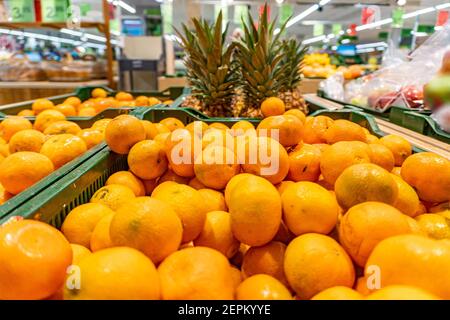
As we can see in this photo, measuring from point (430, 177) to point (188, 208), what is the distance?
765 mm

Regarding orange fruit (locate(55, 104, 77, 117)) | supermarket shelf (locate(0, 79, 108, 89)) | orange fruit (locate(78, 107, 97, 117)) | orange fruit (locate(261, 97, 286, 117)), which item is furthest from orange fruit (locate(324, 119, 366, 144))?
supermarket shelf (locate(0, 79, 108, 89))

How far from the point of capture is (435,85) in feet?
4.81

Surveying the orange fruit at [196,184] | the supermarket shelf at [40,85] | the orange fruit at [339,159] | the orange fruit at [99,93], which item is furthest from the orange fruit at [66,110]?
the orange fruit at [339,159]

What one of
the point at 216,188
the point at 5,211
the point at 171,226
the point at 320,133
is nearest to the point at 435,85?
the point at 320,133

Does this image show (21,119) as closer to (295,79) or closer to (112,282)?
(112,282)

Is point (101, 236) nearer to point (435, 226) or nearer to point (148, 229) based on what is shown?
point (148, 229)

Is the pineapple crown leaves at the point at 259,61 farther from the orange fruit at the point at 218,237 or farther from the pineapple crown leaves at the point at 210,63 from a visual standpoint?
the orange fruit at the point at 218,237

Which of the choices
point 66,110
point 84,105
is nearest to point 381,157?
point 66,110

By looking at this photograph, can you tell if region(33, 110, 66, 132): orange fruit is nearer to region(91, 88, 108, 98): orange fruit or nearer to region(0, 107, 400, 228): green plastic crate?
region(0, 107, 400, 228): green plastic crate

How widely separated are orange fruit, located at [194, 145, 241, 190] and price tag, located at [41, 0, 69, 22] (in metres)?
4.09

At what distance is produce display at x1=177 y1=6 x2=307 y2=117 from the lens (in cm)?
232

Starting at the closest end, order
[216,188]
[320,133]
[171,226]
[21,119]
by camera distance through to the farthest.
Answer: [171,226] → [216,188] → [320,133] → [21,119]

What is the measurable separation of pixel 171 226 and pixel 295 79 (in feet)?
7.73

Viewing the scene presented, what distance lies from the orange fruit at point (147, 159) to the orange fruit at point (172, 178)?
24 millimetres
